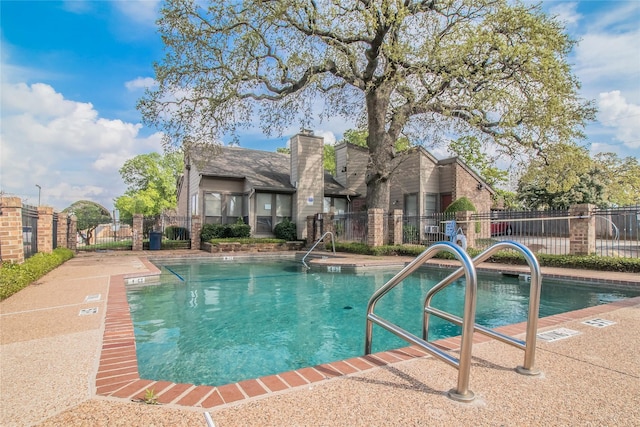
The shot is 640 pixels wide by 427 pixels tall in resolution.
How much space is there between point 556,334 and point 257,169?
18.7 metres

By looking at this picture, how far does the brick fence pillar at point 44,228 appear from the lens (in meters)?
10.6

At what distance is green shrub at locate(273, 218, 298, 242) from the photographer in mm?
18828

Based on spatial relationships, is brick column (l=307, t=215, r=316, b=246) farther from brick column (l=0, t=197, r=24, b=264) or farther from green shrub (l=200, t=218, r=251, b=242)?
brick column (l=0, t=197, r=24, b=264)

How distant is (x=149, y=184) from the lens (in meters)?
47.2

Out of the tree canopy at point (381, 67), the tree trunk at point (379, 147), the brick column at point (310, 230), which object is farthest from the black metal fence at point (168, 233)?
the tree trunk at point (379, 147)

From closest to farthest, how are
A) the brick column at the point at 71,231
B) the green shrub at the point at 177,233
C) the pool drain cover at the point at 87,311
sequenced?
the pool drain cover at the point at 87,311
the brick column at the point at 71,231
the green shrub at the point at 177,233

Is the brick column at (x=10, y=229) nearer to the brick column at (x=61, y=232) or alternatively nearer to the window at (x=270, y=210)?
the brick column at (x=61, y=232)

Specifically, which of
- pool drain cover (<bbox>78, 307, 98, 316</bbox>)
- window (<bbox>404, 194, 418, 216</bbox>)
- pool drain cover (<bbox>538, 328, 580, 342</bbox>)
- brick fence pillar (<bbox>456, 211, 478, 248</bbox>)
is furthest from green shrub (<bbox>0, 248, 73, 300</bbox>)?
window (<bbox>404, 194, 418, 216</bbox>)

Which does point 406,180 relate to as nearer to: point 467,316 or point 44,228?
point 44,228

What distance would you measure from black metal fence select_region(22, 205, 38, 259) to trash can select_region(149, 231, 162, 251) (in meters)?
6.79

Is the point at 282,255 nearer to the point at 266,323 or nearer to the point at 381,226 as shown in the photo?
the point at 381,226

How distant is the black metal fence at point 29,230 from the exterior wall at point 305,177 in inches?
451

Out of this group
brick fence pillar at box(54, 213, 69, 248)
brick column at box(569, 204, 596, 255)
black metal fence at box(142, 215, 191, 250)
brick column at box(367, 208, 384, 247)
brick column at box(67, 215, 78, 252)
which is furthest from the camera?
black metal fence at box(142, 215, 191, 250)

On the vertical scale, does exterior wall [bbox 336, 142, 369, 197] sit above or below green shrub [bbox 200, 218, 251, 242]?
above
